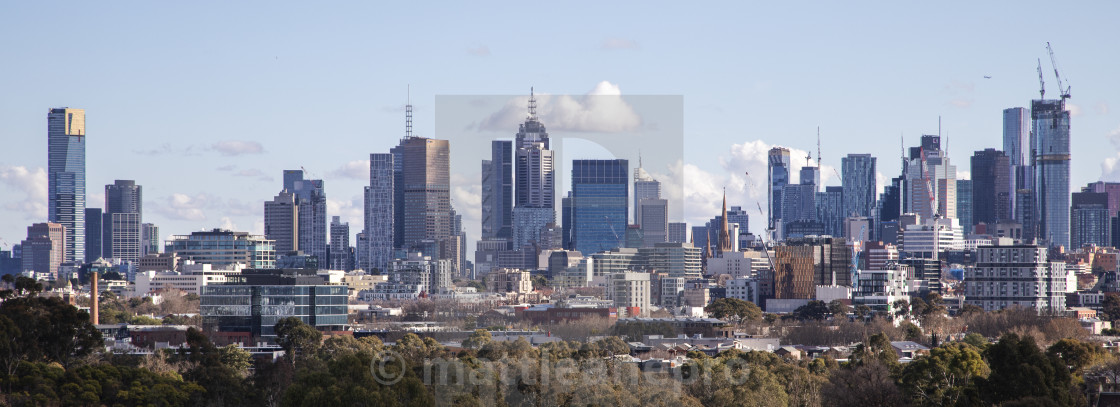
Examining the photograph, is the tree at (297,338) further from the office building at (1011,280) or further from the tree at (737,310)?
the office building at (1011,280)

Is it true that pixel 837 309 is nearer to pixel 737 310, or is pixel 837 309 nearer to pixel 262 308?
pixel 737 310

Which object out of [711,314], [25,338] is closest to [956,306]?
[711,314]

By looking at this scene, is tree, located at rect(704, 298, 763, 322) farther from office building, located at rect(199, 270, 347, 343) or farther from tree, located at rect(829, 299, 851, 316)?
office building, located at rect(199, 270, 347, 343)

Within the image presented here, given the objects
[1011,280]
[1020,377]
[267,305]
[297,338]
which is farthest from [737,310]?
[1020,377]

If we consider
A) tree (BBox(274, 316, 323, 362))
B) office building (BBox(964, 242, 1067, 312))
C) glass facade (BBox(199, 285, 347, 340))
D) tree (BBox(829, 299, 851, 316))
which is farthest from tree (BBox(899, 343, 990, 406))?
office building (BBox(964, 242, 1067, 312))

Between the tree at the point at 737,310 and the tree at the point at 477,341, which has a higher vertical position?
the tree at the point at 737,310

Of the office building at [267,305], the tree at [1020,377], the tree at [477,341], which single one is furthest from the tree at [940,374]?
the office building at [267,305]

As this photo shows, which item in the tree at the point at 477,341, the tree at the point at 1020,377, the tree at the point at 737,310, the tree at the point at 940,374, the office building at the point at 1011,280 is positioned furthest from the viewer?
the office building at the point at 1011,280
